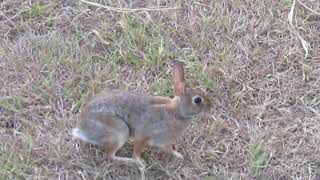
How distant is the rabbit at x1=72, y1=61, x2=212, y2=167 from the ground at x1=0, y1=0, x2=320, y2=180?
126mm

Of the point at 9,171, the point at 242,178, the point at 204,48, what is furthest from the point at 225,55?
the point at 9,171

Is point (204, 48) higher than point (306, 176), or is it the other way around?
point (204, 48)

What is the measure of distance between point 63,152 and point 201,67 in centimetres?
96

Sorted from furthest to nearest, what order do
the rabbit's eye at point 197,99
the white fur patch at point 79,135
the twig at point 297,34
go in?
the twig at point 297,34, the white fur patch at point 79,135, the rabbit's eye at point 197,99

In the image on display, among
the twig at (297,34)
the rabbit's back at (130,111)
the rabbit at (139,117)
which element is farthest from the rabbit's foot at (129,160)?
the twig at (297,34)

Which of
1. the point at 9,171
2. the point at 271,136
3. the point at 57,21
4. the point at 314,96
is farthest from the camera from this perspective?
the point at 57,21

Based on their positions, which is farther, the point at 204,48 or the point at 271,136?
the point at 204,48

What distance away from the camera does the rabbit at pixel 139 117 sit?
139 inches

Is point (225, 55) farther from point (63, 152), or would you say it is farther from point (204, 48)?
point (63, 152)

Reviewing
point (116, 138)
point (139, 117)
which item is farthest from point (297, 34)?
point (116, 138)

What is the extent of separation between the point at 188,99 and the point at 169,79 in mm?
595

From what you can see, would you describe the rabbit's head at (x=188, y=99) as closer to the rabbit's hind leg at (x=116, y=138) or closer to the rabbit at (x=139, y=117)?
the rabbit at (x=139, y=117)

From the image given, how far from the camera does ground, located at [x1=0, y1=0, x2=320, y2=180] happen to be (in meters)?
3.68

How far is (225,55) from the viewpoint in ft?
14.0
